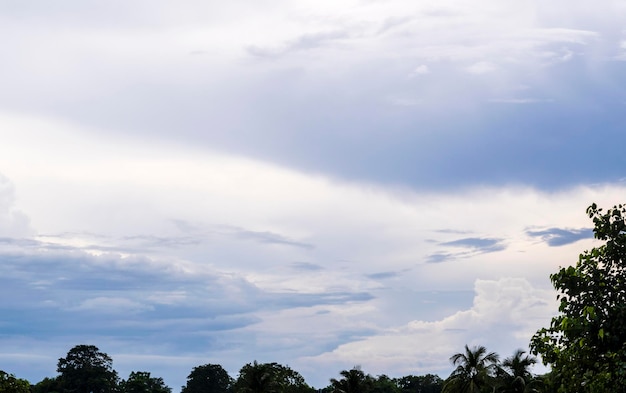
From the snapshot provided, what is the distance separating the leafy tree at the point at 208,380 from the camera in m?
166

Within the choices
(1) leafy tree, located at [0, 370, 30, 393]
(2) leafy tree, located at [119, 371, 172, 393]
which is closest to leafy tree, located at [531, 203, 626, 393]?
(1) leafy tree, located at [0, 370, 30, 393]

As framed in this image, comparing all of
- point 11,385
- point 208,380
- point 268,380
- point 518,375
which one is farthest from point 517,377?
point 208,380

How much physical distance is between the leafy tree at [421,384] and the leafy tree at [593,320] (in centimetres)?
15398

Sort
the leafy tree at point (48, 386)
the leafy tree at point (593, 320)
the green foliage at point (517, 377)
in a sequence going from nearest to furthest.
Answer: the leafy tree at point (593, 320), the green foliage at point (517, 377), the leafy tree at point (48, 386)

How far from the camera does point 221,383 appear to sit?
167625 millimetres

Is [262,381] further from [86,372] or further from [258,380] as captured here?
[86,372]

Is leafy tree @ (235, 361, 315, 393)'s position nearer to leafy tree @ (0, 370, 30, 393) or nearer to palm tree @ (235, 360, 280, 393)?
palm tree @ (235, 360, 280, 393)

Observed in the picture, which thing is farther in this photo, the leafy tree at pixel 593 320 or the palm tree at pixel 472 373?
the palm tree at pixel 472 373

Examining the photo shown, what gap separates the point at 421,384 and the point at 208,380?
50029 mm

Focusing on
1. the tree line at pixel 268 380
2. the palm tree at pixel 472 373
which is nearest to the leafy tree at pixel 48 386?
the tree line at pixel 268 380

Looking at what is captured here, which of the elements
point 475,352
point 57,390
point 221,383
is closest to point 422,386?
point 221,383

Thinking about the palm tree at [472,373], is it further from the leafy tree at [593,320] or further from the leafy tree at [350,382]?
the leafy tree at [593,320]

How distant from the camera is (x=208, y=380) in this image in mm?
167125

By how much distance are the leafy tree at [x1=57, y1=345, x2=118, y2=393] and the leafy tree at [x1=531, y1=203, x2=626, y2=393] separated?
5920 inches
